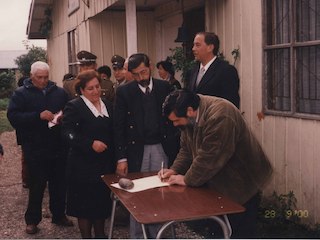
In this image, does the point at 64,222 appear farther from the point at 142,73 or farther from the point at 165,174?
the point at 165,174

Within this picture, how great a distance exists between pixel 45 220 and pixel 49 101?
1501 millimetres

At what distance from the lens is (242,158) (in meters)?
3.25

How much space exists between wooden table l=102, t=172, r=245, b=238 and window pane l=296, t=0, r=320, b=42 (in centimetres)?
217

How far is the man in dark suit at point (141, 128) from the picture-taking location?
427 centimetres

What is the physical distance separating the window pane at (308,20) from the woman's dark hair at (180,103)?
195 cm

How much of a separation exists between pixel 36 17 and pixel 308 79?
12766 mm

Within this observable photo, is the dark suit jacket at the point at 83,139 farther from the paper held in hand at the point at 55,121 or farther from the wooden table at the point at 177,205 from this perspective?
the wooden table at the point at 177,205

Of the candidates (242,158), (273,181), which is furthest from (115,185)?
(273,181)

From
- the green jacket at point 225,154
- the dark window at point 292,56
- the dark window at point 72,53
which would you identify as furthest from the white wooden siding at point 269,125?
the dark window at point 72,53

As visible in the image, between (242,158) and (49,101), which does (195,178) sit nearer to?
(242,158)

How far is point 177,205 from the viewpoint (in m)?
2.86

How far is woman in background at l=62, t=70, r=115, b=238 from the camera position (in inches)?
165

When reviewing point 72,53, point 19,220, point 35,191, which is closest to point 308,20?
point 35,191

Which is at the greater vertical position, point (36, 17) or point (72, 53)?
point (36, 17)
